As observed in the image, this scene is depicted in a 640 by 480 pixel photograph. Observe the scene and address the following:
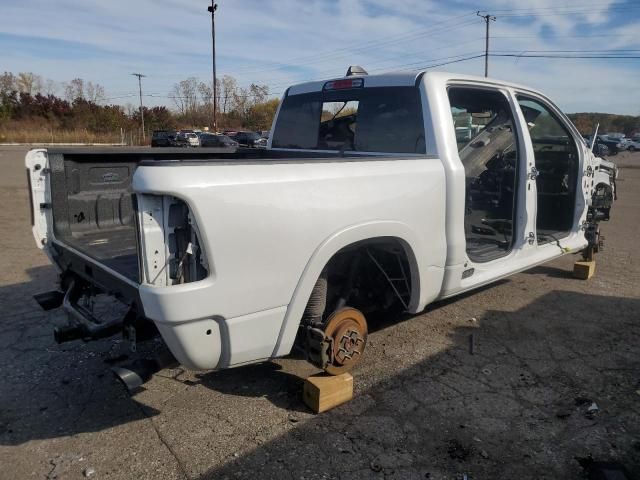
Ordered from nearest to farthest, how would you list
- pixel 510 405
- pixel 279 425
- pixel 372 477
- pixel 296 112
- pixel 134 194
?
pixel 134 194 < pixel 372 477 < pixel 279 425 < pixel 510 405 < pixel 296 112

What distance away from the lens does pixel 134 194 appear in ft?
7.62

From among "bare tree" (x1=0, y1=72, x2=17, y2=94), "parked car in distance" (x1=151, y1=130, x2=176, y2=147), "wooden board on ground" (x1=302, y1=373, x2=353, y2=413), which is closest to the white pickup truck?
"wooden board on ground" (x1=302, y1=373, x2=353, y2=413)

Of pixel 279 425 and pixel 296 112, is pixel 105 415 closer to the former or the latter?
pixel 279 425

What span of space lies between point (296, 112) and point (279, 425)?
9.67 ft

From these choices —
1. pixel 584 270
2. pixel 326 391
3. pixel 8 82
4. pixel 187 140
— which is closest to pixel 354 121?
pixel 326 391

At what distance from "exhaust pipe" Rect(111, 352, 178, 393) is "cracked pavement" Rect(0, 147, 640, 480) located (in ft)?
1.44

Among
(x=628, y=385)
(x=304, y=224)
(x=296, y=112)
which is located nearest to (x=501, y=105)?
(x=296, y=112)

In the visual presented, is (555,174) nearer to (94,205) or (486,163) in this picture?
(486,163)

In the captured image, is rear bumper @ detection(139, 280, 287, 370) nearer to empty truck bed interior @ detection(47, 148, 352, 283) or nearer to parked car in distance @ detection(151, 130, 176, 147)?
empty truck bed interior @ detection(47, 148, 352, 283)

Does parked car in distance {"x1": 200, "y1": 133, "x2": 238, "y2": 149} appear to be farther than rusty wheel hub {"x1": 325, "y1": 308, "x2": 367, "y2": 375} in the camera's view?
Yes

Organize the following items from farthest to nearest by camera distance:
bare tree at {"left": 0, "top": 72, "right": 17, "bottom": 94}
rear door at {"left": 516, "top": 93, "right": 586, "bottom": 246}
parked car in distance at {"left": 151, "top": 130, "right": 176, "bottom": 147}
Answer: bare tree at {"left": 0, "top": 72, "right": 17, "bottom": 94}
parked car in distance at {"left": 151, "top": 130, "right": 176, "bottom": 147}
rear door at {"left": 516, "top": 93, "right": 586, "bottom": 246}

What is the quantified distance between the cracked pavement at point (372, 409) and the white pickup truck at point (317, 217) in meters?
0.46

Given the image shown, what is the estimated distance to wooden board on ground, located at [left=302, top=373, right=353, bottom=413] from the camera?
121 inches

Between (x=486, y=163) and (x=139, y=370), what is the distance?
342 cm
